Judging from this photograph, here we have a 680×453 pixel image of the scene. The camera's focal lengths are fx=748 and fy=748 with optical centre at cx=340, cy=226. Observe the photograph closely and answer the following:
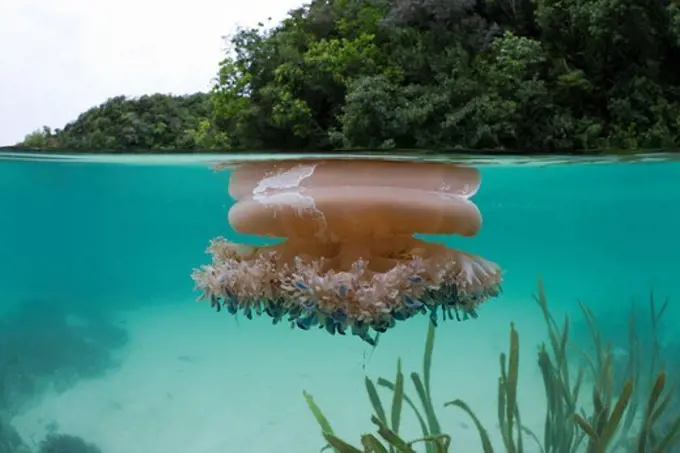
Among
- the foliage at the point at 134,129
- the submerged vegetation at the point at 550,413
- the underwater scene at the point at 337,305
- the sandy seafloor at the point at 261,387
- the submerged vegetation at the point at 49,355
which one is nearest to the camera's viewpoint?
the underwater scene at the point at 337,305

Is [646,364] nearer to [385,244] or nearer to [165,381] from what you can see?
[165,381]

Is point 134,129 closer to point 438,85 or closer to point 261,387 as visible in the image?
point 438,85

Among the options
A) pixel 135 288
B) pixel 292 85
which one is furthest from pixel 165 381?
pixel 292 85

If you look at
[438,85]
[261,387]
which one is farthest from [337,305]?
[438,85]

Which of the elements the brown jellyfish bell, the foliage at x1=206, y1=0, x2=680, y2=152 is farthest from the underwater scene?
the foliage at x1=206, y1=0, x2=680, y2=152

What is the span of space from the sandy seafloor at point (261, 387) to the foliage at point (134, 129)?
4.81 meters

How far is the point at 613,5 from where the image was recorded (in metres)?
9.80

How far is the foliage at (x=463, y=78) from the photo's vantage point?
9602 millimetres

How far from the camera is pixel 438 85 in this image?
10.0 m

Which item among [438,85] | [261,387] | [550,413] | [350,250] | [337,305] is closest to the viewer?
[337,305]

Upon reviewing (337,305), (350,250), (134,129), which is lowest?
(337,305)

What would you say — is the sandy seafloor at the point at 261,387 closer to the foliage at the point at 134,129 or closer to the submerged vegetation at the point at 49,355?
the submerged vegetation at the point at 49,355

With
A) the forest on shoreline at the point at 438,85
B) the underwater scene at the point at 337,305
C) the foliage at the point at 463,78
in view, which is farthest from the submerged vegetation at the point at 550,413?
the forest on shoreline at the point at 438,85

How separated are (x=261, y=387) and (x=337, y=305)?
2812 millimetres
